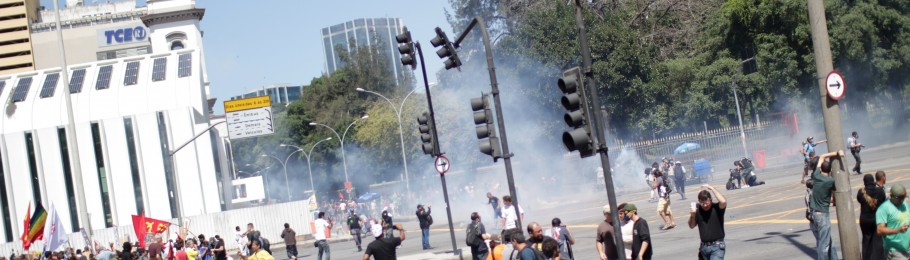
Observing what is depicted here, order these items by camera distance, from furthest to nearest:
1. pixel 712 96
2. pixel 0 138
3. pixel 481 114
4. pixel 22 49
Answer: pixel 22 49
pixel 712 96
pixel 0 138
pixel 481 114

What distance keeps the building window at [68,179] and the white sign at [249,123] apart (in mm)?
11924

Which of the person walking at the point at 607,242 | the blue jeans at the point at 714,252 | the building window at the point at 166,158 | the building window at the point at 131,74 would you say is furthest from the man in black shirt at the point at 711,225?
the building window at the point at 131,74

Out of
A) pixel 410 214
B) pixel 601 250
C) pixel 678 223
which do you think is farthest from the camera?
pixel 410 214

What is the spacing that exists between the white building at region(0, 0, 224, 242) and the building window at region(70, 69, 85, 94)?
83 millimetres

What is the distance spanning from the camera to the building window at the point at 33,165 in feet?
142

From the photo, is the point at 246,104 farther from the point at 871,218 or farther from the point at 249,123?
→ the point at 871,218

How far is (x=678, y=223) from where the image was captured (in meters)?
22.9

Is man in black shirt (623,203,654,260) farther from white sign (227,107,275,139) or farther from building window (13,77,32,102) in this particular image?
white sign (227,107,275,139)

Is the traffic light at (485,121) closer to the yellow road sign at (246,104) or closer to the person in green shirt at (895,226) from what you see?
the person in green shirt at (895,226)

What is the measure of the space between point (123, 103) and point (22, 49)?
2214 inches

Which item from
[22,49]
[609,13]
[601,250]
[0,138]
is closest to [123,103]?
[0,138]

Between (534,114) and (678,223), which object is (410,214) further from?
(678,223)

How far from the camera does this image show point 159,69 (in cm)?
4712

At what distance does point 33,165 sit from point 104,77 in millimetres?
5442
